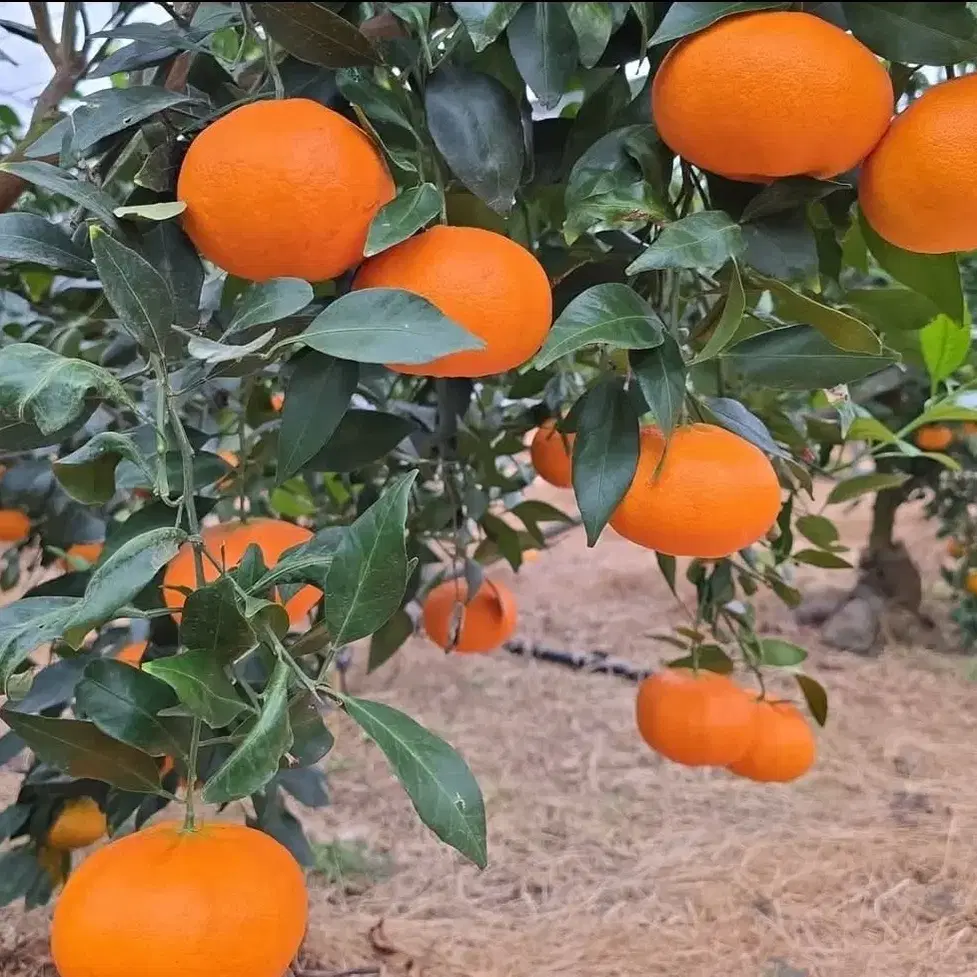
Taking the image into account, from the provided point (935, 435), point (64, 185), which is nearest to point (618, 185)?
point (64, 185)

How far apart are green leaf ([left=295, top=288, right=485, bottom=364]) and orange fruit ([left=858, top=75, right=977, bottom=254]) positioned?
0.23m

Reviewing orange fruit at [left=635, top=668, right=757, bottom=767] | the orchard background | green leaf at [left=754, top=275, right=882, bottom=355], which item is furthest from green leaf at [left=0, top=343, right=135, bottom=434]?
orange fruit at [left=635, top=668, right=757, bottom=767]

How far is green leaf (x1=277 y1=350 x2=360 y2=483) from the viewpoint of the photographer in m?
0.49

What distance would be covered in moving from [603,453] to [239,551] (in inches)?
9.4

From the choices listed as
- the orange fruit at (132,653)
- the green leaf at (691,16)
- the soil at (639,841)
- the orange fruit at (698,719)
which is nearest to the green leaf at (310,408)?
the green leaf at (691,16)

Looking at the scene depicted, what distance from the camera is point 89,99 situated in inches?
20.5

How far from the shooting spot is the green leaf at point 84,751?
497mm

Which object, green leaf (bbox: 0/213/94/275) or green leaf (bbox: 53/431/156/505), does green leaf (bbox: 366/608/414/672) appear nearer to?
green leaf (bbox: 53/431/156/505)

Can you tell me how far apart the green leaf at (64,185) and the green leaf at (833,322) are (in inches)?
13.0

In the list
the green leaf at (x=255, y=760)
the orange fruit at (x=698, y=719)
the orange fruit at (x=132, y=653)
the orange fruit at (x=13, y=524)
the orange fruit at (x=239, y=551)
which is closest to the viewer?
the green leaf at (x=255, y=760)

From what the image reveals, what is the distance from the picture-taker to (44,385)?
0.38m

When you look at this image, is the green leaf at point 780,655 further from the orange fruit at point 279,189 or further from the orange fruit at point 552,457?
the orange fruit at point 279,189

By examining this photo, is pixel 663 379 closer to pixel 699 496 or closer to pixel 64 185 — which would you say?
pixel 699 496

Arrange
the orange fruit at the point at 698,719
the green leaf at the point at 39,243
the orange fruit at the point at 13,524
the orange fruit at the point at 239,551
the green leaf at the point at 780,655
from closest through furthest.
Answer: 1. the green leaf at the point at 39,243
2. the orange fruit at the point at 239,551
3. the orange fruit at the point at 698,719
4. the green leaf at the point at 780,655
5. the orange fruit at the point at 13,524
